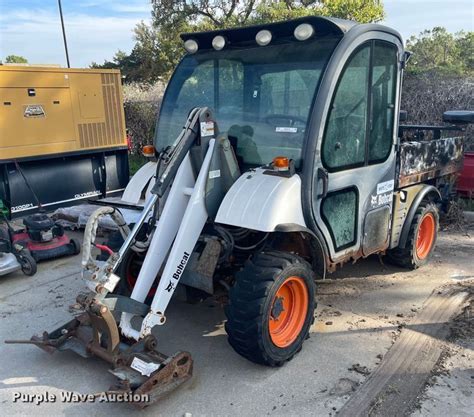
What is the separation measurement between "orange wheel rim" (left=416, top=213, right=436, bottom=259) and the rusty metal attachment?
312 cm

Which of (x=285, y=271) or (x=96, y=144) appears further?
(x=96, y=144)

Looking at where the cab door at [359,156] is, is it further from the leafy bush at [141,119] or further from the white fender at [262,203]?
the leafy bush at [141,119]

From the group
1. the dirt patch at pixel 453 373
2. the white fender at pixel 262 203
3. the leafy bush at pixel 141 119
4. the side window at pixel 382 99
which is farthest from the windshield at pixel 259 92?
the leafy bush at pixel 141 119

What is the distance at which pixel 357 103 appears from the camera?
3490 mm

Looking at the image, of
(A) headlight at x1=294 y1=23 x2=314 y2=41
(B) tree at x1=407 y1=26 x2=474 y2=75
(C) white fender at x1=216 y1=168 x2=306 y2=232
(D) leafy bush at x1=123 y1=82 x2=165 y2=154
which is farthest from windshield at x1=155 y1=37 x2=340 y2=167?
(B) tree at x1=407 y1=26 x2=474 y2=75

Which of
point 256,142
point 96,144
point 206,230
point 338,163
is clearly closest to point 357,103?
point 338,163

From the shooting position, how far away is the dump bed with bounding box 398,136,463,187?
4309 mm

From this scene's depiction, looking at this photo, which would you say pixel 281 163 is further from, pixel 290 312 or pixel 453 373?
pixel 453 373

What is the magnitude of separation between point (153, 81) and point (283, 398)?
22.3m

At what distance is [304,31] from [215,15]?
16.9m

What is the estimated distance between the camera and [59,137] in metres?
6.89

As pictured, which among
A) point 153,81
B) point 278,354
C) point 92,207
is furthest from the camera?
point 153,81

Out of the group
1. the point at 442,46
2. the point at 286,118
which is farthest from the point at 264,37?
the point at 442,46

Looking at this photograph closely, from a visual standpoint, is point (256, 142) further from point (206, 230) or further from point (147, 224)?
point (147, 224)
